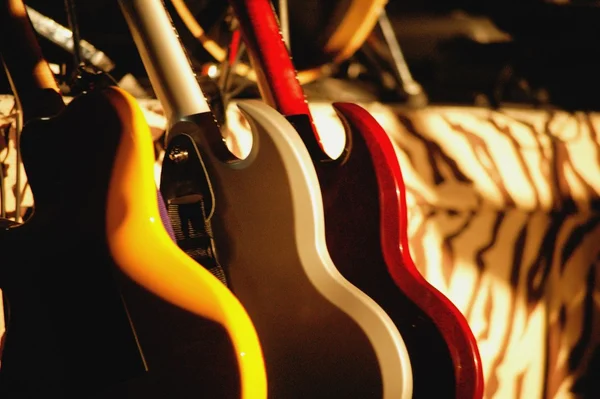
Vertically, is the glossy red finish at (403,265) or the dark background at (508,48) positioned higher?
the dark background at (508,48)

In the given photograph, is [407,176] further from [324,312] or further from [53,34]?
[53,34]

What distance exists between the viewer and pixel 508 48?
80 cm

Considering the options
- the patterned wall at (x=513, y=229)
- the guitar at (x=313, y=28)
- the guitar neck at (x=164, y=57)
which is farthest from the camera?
the patterned wall at (x=513, y=229)

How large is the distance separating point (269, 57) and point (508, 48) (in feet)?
1.86

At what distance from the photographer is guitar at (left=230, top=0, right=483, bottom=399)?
31cm

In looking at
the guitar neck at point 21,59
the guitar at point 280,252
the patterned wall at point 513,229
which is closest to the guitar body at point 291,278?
the guitar at point 280,252

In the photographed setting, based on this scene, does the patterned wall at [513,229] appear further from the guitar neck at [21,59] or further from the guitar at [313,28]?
the guitar neck at [21,59]

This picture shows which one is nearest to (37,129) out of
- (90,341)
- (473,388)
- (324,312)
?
(90,341)

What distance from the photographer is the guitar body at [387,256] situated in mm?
307

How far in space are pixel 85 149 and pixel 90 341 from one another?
0.52 feet

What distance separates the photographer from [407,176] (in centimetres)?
70

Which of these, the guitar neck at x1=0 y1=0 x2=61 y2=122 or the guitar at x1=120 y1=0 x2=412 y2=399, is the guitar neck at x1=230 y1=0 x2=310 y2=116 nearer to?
the guitar at x1=120 y1=0 x2=412 y2=399

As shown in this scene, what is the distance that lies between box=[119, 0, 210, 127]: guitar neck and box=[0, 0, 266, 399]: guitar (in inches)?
2.2

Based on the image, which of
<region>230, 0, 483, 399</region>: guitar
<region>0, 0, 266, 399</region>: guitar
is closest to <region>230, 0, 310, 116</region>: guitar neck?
<region>230, 0, 483, 399</region>: guitar
